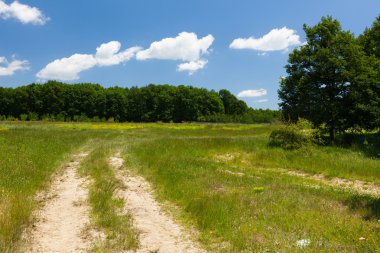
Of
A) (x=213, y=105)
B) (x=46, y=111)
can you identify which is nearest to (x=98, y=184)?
(x=46, y=111)

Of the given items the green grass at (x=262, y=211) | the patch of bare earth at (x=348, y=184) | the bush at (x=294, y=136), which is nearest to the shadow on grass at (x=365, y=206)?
the green grass at (x=262, y=211)

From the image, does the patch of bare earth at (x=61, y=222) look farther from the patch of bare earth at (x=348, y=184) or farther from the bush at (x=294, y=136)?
the bush at (x=294, y=136)

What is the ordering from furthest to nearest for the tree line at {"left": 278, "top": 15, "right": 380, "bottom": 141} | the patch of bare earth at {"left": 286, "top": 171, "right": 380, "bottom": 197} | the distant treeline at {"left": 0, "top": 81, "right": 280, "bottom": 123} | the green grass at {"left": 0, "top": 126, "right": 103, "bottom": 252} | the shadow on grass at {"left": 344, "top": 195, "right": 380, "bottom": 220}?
the distant treeline at {"left": 0, "top": 81, "right": 280, "bottom": 123} → the tree line at {"left": 278, "top": 15, "right": 380, "bottom": 141} → the patch of bare earth at {"left": 286, "top": 171, "right": 380, "bottom": 197} → the shadow on grass at {"left": 344, "top": 195, "right": 380, "bottom": 220} → the green grass at {"left": 0, "top": 126, "right": 103, "bottom": 252}

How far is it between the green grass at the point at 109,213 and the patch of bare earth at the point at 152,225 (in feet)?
0.93

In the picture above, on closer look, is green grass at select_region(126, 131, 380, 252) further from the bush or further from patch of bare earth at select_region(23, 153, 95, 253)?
the bush

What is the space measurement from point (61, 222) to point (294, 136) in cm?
2224

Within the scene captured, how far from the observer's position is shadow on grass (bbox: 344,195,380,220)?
10.3 meters

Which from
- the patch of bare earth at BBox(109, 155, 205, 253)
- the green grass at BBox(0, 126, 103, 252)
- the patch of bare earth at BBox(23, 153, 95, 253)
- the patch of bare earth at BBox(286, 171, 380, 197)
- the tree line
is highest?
the tree line

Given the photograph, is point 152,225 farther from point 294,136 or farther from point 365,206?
point 294,136

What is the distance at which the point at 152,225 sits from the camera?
991cm

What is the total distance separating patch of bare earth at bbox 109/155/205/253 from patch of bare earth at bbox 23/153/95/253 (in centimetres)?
140

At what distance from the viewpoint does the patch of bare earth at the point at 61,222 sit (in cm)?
811

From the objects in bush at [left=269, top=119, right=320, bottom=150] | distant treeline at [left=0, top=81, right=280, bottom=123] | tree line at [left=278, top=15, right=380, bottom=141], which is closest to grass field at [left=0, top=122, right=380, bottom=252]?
bush at [left=269, top=119, right=320, bottom=150]

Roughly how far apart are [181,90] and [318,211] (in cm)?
13996
